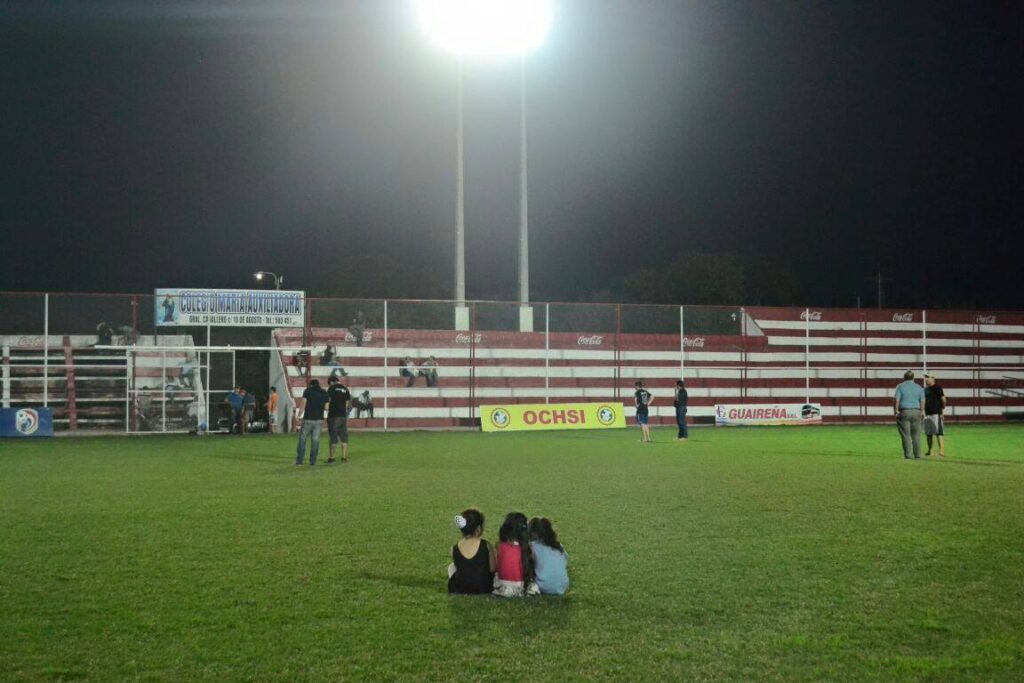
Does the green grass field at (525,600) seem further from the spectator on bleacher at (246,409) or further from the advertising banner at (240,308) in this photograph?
the advertising banner at (240,308)

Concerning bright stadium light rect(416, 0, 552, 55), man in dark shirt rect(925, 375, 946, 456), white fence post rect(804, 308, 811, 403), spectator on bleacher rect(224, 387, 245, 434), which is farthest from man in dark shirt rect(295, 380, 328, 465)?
white fence post rect(804, 308, 811, 403)

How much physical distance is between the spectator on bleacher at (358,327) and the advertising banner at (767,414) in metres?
14.7

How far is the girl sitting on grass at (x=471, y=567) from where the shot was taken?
797 centimetres

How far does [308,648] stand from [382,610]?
3.51ft

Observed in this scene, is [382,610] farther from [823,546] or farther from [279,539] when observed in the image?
[823,546]

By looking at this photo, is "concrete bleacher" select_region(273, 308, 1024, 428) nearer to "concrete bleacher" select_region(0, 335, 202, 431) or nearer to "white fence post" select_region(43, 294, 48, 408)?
"concrete bleacher" select_region(0, 335, 202, 431)

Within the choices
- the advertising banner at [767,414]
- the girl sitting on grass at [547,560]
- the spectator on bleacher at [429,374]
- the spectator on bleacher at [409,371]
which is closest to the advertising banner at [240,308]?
the spectator on bleacher at [409,371]

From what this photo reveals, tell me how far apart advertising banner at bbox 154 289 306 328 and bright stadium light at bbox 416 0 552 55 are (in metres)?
11.2

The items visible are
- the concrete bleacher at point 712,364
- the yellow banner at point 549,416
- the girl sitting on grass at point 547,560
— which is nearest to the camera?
the girl sitting on grass at point 547,560

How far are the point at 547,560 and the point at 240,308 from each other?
3103 cm

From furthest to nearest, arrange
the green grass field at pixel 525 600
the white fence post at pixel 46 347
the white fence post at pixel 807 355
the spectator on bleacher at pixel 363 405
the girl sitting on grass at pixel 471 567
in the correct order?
the white fence post at pixel 807 355 → the spectator on bleacher at pixel 363 405 → the white fence post at pixel 46 347 → the girl sitting on grass at pixel 471 567 → the green grass field at pixel 525 600

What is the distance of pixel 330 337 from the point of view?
123 ft

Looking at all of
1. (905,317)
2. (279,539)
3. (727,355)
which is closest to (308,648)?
(279,539)

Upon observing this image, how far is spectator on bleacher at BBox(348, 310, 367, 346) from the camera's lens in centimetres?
3756
